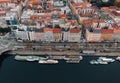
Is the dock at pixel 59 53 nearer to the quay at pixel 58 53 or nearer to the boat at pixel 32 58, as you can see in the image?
the quay at pixel 58 53

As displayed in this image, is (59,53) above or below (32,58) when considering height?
above

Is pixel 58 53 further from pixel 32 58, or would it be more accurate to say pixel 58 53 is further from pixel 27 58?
pixel 27 58

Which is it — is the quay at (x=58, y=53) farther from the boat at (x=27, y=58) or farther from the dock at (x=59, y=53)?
the boat at (x=27, y=58)

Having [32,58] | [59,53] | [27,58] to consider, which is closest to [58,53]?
[59,53]

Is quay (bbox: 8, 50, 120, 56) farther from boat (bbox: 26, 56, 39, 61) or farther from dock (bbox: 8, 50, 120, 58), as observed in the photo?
boat (bbox: 26, 56, 39, 61)

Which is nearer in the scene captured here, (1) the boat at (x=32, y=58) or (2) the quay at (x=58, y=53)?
(1) the boat at (x=32, y=58)


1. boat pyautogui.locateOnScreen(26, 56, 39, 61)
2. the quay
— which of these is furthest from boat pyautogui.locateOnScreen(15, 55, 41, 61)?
the quay

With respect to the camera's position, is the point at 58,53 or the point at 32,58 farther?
the point at 58,53

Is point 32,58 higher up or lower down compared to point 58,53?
lower down

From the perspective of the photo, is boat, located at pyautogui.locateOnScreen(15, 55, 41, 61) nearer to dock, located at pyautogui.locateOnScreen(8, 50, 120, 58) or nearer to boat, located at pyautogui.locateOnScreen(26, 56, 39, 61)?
boat, located at pyautogui.locateOnScreen(26, 56, 39, 61)

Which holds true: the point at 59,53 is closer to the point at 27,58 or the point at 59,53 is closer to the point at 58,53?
the point at 58,53

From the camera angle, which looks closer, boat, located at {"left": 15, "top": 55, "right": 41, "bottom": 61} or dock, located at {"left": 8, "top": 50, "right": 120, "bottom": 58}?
boat, located at {"left": 15, "top": 55, "right": 41, "bottom": 61}

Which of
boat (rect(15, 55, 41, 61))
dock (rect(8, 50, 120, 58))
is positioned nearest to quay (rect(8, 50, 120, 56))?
dock (rect(8, 50, 120, 58))

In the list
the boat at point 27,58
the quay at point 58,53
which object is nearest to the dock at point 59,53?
the quay at point 58,53
